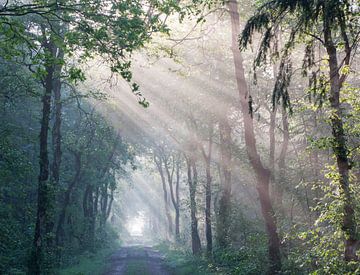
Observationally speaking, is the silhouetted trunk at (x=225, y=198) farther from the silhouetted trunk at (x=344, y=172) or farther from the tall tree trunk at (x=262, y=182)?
the silhouetted trunk at (x=344, y=172)

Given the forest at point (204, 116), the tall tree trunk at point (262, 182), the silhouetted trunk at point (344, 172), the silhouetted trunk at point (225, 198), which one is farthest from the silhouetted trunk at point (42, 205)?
the silhouetted trunk at point (344, 172)

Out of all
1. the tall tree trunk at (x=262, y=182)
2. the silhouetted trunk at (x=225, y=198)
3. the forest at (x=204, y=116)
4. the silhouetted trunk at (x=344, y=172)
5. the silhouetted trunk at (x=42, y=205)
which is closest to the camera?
the silhouetted trunk at (x=344, y=172)

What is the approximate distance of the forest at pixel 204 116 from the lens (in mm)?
9281

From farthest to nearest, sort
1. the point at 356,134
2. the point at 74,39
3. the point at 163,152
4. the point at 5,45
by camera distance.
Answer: the point at 163,152 < the point at 5,45 < the point at 74,39 < the point at 356,134

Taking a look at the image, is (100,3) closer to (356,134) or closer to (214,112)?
(356,134)

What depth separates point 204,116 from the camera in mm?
29109

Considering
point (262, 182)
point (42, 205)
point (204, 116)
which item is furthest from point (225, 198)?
point (42, 205)

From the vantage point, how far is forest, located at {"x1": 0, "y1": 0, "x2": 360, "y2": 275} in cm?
928

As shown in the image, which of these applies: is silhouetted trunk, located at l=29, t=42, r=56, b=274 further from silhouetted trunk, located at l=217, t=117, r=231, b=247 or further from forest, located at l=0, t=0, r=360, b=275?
silhouetted trunk, located at l=217, t=117, r=231, b=247

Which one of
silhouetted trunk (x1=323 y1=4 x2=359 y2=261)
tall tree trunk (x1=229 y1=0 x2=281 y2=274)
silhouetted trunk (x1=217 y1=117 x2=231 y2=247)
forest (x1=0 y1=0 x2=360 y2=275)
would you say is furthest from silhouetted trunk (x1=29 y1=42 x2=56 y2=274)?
silhouetted trunk (x1=323 y1=4 x2=359 y2=261)

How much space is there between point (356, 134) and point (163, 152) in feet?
118

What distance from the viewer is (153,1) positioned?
12750 millimetres

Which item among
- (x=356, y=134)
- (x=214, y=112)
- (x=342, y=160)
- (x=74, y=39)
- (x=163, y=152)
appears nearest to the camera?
(x=342, y=160)

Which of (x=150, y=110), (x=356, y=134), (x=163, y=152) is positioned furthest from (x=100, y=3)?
(x=163, y=152)
